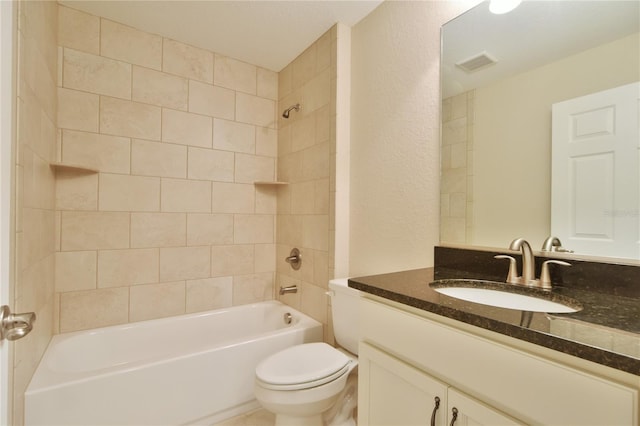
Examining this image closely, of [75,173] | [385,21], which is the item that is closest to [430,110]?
[385,21]

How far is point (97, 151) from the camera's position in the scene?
1.92 meters

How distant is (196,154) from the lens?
2256mm

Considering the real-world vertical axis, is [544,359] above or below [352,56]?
below

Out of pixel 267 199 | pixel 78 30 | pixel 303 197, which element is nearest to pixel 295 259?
pixel 303 197

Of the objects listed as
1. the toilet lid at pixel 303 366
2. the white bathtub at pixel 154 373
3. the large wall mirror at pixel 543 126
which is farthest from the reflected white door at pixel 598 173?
the white bathtub at pixel 154 373

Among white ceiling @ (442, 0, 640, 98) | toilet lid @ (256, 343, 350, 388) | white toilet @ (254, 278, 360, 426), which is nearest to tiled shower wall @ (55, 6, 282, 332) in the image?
white toilet @ (254, 278, 360, 426)

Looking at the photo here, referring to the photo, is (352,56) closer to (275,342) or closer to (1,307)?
(275,342)

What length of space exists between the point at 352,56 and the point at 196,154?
4.29ft

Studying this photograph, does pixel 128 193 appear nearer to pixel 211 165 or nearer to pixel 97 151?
pixel 97 151

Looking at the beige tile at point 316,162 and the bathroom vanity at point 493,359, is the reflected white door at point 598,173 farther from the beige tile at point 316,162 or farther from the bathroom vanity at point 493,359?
the beige tile at point 316,162

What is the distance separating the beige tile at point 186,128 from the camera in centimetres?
215

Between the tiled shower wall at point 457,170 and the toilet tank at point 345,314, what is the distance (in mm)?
576

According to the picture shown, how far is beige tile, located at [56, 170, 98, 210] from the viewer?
71.9 inches

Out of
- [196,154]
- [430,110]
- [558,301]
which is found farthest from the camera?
[196,154]
